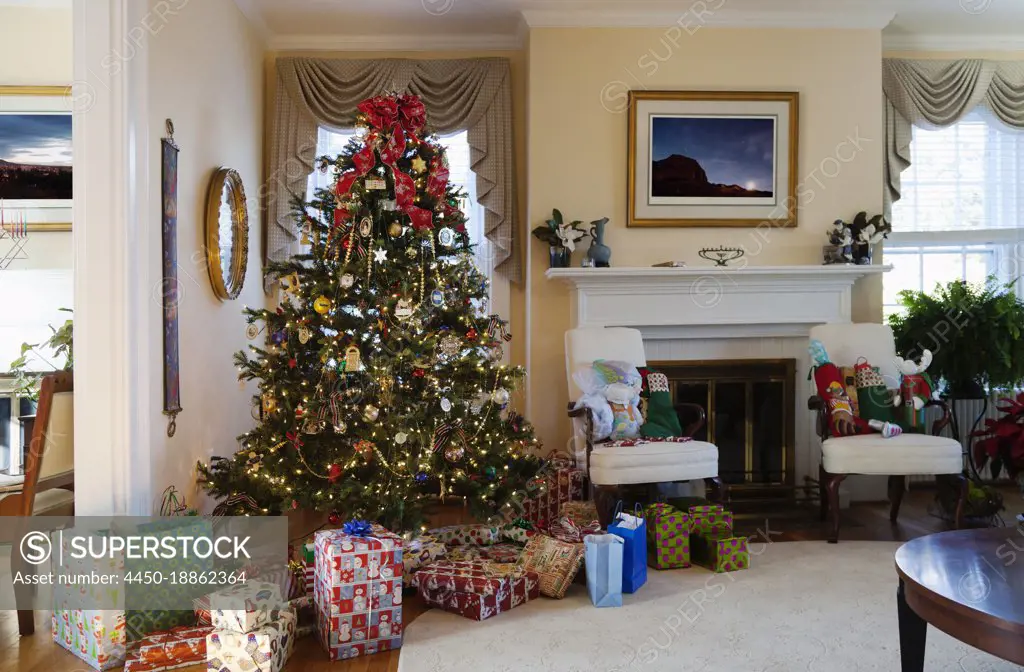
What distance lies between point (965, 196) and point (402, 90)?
3873mm

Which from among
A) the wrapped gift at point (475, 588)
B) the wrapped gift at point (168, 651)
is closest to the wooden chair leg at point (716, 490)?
the wrapped gift at point (475, 588)

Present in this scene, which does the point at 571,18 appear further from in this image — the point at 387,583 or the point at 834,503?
the point at 387,583

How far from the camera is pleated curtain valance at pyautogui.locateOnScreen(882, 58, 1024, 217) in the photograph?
16.7 ft

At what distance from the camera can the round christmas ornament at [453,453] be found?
11.2 ft

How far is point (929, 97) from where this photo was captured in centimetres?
510

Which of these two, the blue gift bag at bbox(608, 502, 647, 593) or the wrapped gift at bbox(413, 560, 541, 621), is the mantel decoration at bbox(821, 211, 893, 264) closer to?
the blue gift bag at bbox(608, 502, 647, 593)

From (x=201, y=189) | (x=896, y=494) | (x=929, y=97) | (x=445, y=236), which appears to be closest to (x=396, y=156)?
(x=445, y=236)

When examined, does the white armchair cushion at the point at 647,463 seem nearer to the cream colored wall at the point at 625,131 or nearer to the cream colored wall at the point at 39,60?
the cream colored wall at the point at 625,131

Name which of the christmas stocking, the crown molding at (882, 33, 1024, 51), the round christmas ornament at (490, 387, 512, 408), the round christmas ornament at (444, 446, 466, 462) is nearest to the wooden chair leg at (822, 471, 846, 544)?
the christmas stocking

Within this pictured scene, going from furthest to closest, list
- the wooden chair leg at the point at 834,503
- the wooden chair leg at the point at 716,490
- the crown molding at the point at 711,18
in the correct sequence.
A: the crown molding at the point at 711,18
the wooden chair leg at the point at 716,490
the wooden chair leg at the point at 834,503

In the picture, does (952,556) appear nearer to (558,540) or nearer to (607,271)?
(558,540)

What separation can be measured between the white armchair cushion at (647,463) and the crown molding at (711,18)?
2.63m

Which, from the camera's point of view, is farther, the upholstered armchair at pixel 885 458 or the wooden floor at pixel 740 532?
the upholstered armchair at pixel 885 458

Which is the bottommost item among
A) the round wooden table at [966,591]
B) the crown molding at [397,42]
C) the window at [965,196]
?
the round wooden table at [966,591]
